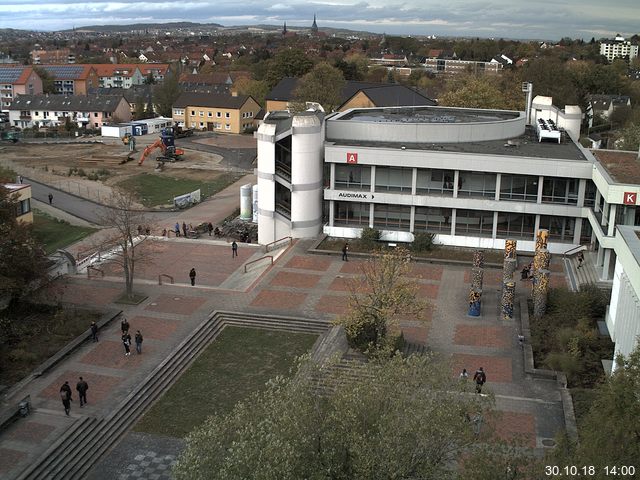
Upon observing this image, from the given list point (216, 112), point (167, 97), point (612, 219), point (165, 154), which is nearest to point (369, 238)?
point (612, 219)

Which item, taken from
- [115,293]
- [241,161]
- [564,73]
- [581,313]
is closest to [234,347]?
[115,293]

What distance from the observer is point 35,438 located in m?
23.6


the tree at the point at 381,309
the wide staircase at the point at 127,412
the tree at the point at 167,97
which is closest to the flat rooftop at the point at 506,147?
the tree at the point at 381,309

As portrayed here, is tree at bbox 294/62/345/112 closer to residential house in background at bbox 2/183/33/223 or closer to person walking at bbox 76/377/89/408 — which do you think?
residential house in background at bbox 2/183/33/223

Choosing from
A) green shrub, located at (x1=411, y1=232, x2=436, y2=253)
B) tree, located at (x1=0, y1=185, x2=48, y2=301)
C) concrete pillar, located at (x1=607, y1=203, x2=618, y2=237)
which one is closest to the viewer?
tree, located at (x1=0, y1=185, x2=48, y2=301)

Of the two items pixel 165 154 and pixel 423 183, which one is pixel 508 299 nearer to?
pixel 423 183

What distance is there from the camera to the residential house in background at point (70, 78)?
141 metres

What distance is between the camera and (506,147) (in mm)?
48188

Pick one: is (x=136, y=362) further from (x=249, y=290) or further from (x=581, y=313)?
(x=581, y=313)

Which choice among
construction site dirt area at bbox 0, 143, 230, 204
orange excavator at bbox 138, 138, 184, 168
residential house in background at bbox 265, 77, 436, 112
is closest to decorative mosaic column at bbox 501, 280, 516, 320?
construction site dirt area at bbox 0, 143, 230, 204

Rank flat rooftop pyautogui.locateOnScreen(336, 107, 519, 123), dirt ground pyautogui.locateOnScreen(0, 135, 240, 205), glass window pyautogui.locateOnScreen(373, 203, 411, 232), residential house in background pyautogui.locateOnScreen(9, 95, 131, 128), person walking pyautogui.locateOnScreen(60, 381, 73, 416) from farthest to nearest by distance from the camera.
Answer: residential house in background pyautogui.locateOnScreen(9, 95, 131, 128)
dirt ground pyautogui.locateOnScreen(0, 135, 240, 205)
flat rooftop pyautogui.locateOnScreen(336, 107, 519, 123)
glass window pyautogui.locateOnScreen(373, 203, 411, 232)
person walking pyautogui.locateOnScreen(60, 381, 73, 416)

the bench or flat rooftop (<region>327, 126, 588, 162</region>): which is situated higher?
flat rooftop (<region>327, 126, 588, 162</region>)

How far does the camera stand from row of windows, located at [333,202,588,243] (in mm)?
44156

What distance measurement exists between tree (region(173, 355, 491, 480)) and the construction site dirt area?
52966 mm
